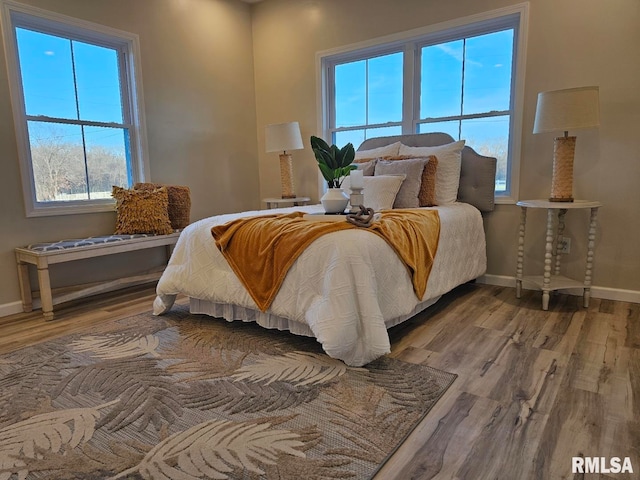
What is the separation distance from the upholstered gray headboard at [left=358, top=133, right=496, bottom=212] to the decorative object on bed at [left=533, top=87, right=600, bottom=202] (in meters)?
0.59

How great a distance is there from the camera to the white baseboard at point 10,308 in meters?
2.96

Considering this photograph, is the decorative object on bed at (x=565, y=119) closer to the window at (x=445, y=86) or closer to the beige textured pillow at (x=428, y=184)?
the window at (x=445, y=86)

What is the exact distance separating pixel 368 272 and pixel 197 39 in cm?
354

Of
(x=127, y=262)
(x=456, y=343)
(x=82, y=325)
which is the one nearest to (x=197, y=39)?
(x=127, y=262)

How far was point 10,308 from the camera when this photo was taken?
3.00m

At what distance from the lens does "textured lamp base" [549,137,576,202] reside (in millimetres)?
2742

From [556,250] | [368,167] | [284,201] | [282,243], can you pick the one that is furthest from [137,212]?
[556,250]

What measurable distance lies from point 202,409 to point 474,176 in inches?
110

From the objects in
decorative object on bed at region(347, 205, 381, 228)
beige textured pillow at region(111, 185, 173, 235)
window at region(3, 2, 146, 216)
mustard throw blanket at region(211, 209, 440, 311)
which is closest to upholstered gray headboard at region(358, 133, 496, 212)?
mustard throw blanket at region(211, 209, 440, 311)

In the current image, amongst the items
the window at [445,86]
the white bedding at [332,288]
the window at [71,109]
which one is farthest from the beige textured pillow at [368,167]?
the window at [71,109]

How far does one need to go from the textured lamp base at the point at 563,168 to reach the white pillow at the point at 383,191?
106 cm

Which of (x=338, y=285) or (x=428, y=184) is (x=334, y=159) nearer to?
(x=338, y=285)

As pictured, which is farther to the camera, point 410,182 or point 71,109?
point 71,109

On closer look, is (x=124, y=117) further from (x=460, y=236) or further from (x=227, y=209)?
(x=460, y=236)
